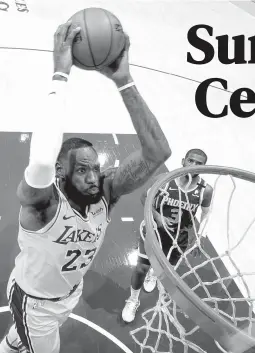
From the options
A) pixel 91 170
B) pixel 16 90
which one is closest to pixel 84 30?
pixel 91 170

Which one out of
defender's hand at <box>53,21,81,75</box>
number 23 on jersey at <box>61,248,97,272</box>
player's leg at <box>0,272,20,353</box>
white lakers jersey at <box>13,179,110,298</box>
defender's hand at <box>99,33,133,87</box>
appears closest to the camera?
defender's hand at <box>53,21,81,75</box>

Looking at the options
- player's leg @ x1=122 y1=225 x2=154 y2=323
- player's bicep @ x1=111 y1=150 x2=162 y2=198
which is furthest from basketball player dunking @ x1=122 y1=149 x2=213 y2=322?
Answer: player's bicep @ x1=111 y1=150 x2=162 y2=198

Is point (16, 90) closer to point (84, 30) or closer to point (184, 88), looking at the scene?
point (184, 88)

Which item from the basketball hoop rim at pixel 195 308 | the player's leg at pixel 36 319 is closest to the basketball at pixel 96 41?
the basketball hoop rim at pixel 195 308

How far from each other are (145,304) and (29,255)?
4.89 ft

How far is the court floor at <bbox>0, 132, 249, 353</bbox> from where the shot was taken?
2.83 meters

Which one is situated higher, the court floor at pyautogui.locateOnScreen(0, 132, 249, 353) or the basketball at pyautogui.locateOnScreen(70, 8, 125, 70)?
the basketball at pyautogui.locateOnScreen(70, 8, 125, 70)

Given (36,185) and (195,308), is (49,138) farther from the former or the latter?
(195,308)

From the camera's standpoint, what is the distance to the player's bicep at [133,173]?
1908 millimetres

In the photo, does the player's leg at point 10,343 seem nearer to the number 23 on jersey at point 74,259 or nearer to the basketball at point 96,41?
the number 23 on jersey at point 74,259

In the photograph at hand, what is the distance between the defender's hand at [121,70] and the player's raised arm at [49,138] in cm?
26

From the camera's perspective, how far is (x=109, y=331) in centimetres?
290

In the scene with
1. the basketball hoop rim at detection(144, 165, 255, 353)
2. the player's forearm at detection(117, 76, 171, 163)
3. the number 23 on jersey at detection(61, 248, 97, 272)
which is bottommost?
the number 23 on jersey at detection(61, 248, 97, 272)

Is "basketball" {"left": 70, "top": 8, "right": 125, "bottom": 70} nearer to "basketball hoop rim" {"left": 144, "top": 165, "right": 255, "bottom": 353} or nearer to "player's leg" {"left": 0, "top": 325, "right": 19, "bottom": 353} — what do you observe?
"basketball hoop rim" {"left": 144, "top": 165, "right": 255, "bottom": 353}
